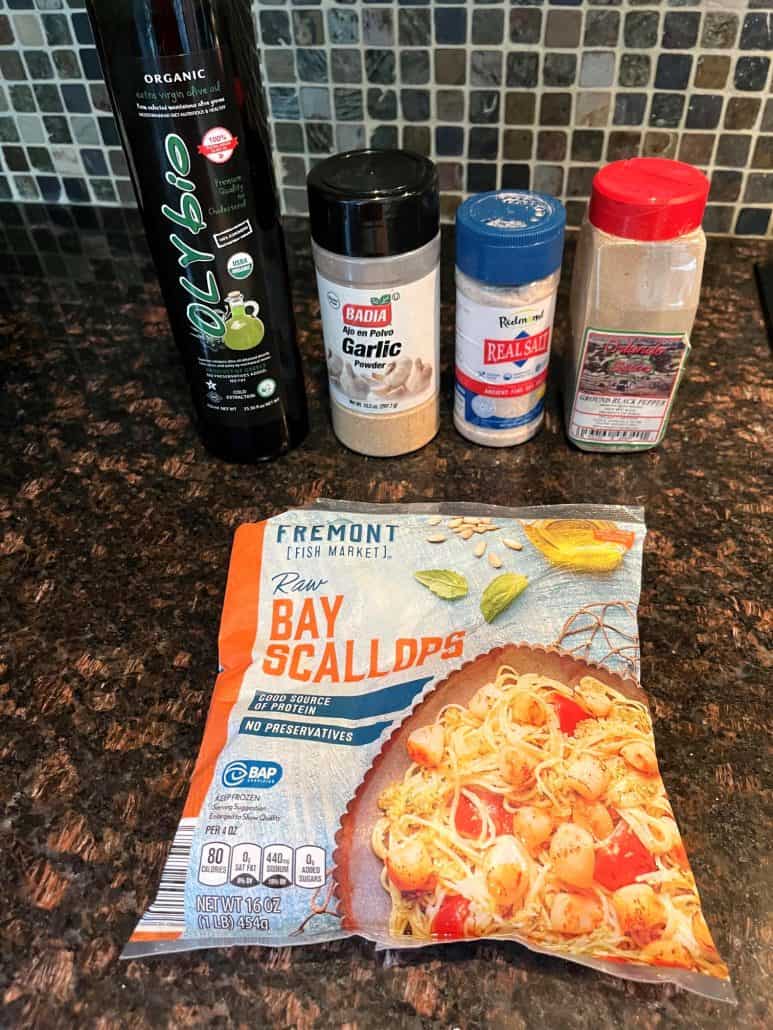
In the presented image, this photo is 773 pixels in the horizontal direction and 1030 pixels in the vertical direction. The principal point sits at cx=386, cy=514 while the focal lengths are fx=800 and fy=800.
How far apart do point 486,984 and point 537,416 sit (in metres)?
0.42

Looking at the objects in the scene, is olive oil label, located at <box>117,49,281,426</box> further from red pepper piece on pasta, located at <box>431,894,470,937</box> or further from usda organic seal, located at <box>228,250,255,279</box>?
red pepper piece on pasta, located at <box>431,894,470,937</box>

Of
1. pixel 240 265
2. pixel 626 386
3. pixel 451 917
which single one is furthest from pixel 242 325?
pixel 451 917

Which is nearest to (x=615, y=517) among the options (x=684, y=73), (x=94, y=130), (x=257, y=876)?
(x=257, y=876)

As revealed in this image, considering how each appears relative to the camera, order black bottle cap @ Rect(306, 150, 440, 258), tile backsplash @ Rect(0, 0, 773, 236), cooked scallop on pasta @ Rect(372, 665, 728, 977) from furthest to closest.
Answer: tile backsplash @ Rect(0, 0, 773, 236), black bottle cap @ Rect(306, 150, 440, 258), cooked scallop on pasta @ Rect(372, 665, 728, 977)

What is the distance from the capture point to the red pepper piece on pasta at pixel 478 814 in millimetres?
418

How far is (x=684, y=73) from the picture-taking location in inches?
29.7

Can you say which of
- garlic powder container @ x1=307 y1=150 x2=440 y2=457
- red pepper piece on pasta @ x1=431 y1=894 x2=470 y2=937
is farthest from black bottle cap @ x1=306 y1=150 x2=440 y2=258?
red pepper piece on pasta @ x1=431 y1=894 x2=470 y2=937

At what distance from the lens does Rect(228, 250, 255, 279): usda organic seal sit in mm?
544

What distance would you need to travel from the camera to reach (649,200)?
0.54 m

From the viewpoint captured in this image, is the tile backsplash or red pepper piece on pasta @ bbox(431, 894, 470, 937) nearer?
red pepper piece on pasta @ bbox(431, 894, 470, 937)

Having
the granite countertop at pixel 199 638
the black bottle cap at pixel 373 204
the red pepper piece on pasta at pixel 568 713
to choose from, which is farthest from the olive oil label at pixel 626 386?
the red pepper piece on pasta at pixel 568 713

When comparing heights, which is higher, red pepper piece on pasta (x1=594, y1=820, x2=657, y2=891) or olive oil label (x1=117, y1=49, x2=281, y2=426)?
olive oil label (x1=117, y1=49, x2=281, y2=426)

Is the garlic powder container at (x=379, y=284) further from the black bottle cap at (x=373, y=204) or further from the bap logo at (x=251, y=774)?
the bap logo at (x=251, y=774)

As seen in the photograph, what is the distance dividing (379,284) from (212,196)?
0.41ft
